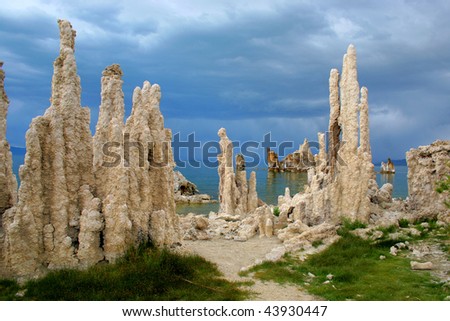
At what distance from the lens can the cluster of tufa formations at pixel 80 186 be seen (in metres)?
13.4

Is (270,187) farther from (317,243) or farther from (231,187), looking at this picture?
(317,243)

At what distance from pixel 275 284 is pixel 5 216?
28.3ft

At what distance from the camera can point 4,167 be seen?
51.1 feet

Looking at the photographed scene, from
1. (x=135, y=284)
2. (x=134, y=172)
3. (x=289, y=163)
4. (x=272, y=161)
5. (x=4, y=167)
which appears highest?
(x=272, y=161)

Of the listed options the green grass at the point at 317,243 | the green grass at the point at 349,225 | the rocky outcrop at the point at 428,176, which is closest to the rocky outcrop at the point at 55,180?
the green grass at the point at 317,243

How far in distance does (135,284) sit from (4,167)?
22.8 ft

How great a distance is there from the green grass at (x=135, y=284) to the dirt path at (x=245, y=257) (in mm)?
A: 727

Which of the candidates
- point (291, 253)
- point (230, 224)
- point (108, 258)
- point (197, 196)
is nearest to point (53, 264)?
point (108, 258)

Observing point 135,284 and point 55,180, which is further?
point 55,180

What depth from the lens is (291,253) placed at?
17656mm

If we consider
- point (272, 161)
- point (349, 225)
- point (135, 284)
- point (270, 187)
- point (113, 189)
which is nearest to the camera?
point (135, 284)

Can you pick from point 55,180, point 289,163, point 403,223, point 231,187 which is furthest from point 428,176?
point 289,163

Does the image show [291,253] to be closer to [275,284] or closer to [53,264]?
[275,284]

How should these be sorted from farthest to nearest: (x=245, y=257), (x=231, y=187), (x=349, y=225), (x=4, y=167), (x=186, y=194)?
1. (x=186, y=194)
2. (x=231, y=187)
3. (x=349, y=225)
4. (x=245, y=257)
5. (x=4, y=167)
